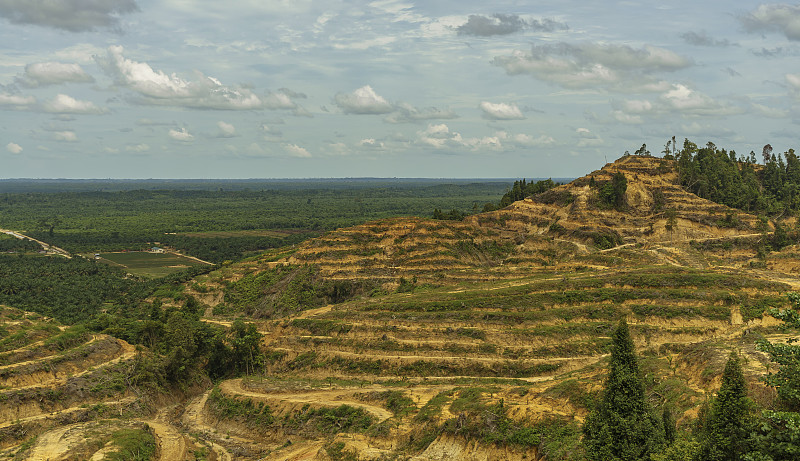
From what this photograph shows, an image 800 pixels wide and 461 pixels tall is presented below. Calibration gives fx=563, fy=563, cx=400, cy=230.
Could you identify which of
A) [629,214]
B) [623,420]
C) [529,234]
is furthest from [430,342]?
[629,214]

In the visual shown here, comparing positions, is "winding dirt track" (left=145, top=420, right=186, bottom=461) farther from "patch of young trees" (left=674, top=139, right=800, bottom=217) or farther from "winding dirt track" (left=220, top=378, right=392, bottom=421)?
"patch of young trees" (left=674, top=139, right=800, bottom=217)

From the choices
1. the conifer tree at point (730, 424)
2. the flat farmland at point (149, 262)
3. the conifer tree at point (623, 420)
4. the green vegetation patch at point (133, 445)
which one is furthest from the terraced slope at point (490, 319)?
the flat farmland at point (149, 262)

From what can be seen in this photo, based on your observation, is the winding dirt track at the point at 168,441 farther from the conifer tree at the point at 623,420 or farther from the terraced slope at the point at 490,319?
the conifer tree at the point at 623,420

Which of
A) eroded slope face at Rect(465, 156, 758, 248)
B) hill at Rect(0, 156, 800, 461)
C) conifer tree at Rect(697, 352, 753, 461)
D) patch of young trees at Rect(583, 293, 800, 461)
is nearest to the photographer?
patch of young trees at Rect(583, 293, 800, 461)

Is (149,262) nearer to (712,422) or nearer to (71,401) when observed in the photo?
(71,401)

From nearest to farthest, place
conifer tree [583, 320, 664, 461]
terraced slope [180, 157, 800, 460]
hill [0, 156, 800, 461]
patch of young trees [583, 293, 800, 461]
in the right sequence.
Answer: patch of young trees [583, 293, 800, 461] → conifer tree [583, 320, 664, 461] → terraced slope [180, 157, 800, 460] → hill [0, 156, 800, 461]

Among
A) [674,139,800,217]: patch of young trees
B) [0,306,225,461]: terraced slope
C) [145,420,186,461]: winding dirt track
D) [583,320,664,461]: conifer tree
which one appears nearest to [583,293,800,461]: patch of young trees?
[583,320,664,461]: conifer tree

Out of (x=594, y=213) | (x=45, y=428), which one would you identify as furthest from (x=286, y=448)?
(x=594, y=213)
